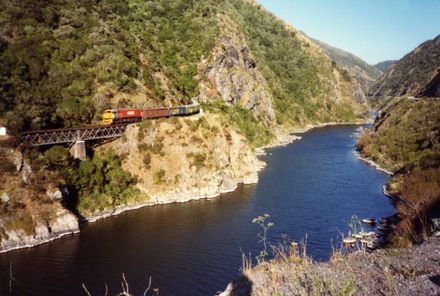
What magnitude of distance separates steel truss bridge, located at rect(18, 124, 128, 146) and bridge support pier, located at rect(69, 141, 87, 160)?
0.66 metres

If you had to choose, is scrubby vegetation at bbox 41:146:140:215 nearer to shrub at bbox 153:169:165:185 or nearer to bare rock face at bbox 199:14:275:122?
shrub at bbox 153:169:165:185

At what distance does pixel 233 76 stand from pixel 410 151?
6159 centimetres

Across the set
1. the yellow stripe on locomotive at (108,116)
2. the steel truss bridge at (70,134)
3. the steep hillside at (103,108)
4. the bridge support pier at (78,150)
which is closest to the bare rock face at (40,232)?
the steep hillside at (103,108)

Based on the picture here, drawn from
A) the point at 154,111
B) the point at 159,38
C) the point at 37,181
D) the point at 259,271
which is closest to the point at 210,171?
the point at 154,111

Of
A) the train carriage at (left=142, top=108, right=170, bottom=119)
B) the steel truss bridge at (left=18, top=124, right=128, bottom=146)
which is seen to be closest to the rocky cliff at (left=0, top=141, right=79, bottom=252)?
the steel truss bridge at (left=18, top=124, right=128, bottom=146)

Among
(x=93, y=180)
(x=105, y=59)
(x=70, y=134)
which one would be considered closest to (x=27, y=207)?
(x=93, y=180)

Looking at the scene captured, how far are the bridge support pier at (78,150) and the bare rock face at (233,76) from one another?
58617 millimetres

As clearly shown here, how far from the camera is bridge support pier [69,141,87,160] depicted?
6100cm

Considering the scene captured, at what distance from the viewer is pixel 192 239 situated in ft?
159

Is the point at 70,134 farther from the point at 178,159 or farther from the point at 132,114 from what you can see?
the point at 178,159

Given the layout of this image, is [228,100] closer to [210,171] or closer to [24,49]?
[210,171]

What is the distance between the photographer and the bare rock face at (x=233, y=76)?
4879 inches

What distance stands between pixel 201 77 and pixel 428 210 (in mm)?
86966

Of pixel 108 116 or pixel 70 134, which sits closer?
pixel 70 134
